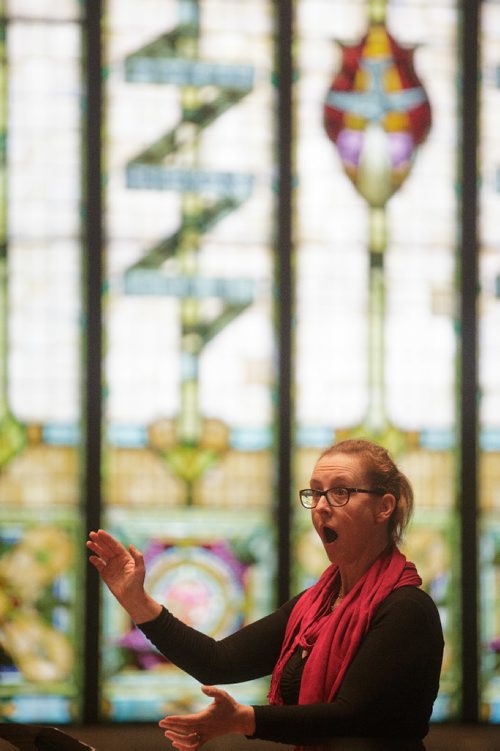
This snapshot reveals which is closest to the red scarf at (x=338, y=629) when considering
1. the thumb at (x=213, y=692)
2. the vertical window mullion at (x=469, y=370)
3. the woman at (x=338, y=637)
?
the woman at (x=338, y=637)

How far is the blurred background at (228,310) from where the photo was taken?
399 cm

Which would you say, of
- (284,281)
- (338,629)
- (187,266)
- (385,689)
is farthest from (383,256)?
(385,689)

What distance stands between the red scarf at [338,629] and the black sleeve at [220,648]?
3.3 inches

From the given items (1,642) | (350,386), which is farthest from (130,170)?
(1,642)

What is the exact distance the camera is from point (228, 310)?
412 centimetres

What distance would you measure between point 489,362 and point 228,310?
0.98 m

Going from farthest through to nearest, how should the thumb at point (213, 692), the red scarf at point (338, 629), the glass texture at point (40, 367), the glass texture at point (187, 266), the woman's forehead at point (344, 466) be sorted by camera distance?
the glass texture at point (187, 266)
the glass texture at point (40, 367)
the woman's forehead at point (344, 466)
the red scarf at point (338, 629)
the thumb at point (213, 692)

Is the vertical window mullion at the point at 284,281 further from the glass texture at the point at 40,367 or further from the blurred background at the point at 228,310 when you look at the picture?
the glass texture at the point at 40,367

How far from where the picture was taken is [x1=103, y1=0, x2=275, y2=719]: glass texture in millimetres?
4055

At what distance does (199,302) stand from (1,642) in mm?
1363

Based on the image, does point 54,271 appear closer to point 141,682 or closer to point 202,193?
point 202,193

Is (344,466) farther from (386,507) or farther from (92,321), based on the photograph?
(92,321)

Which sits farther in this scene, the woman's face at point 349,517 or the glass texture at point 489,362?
the glass texture at point 489,362

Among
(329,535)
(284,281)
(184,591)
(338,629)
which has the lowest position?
(184,591)
